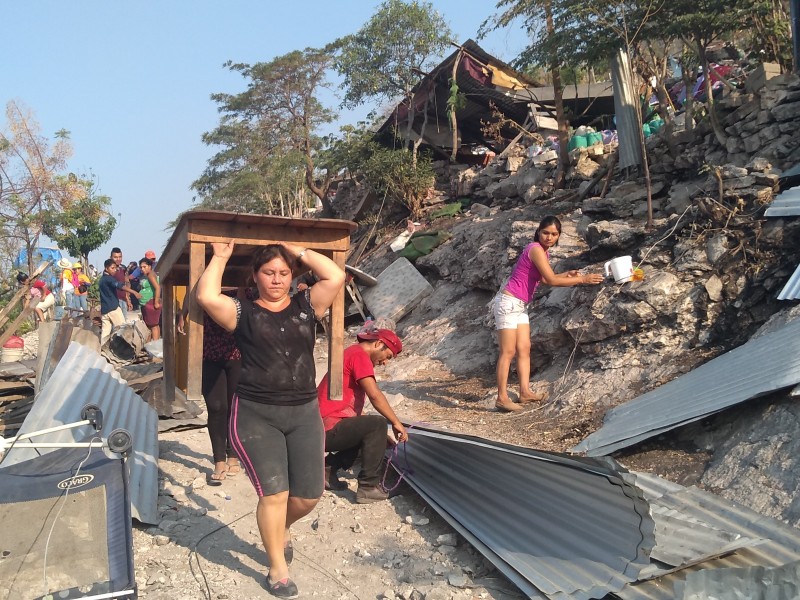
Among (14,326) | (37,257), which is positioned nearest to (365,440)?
(14,326)

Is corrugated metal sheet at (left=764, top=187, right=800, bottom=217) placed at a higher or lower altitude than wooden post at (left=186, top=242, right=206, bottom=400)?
higher

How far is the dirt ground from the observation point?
11.5ft

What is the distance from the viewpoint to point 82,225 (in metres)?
23.7

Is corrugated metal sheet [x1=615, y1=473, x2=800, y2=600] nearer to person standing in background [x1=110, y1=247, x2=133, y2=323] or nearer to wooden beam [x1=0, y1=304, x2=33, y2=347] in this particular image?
wooden beam [x1=0, y1=304, x2=33, y2=347]

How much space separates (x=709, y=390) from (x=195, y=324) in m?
3.17

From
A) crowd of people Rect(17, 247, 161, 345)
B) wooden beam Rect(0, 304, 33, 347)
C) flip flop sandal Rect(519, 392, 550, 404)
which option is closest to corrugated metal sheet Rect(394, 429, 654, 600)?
flip flop sandal Rect(519, 392, 550, 404)

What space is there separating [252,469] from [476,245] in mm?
8029

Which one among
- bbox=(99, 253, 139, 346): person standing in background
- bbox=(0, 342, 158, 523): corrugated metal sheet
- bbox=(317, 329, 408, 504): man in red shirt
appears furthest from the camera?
bbox=(99, 253, 139, 346): person standing in background

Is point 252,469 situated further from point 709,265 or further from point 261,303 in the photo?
point 709,265

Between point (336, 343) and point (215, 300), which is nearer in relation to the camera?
point (215, 300)

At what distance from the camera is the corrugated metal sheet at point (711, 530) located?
290 centimetres

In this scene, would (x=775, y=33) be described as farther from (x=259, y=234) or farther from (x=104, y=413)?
(x=104, y=413)

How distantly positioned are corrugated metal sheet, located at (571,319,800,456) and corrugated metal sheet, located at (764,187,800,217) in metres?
1.39

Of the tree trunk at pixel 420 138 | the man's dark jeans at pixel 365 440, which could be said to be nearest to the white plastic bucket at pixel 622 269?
the man's dark jeans at pixel 365 440
